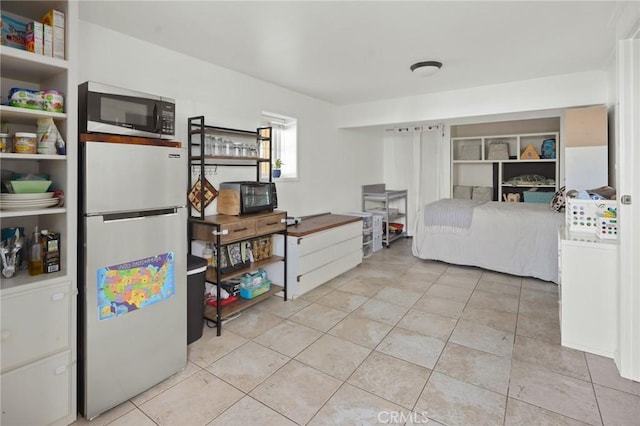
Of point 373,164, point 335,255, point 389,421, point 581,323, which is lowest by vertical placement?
point 389,421

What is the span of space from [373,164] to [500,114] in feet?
8.26

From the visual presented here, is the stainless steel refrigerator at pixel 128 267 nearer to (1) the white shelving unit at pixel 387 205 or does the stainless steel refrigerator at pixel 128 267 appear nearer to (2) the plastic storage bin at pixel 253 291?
(2) the plastic storage bin at pixel 253 291

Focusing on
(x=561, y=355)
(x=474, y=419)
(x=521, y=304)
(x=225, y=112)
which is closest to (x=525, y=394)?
(x=474, y=419)

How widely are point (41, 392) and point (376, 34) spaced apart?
3.02m

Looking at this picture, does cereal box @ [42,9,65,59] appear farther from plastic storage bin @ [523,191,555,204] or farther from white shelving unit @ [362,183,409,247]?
plastic storage bin @ [523,191,555,204]

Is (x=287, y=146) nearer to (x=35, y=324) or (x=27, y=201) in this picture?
(x=27, y=201)

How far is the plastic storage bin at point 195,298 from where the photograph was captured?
2.52 meters

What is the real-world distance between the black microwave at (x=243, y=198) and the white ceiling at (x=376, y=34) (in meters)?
1.17

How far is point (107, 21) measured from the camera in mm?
2371

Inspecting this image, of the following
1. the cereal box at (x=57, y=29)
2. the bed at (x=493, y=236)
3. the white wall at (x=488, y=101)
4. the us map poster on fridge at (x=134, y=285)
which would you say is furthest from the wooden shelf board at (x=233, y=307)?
the white wall at (x=488, y=101)

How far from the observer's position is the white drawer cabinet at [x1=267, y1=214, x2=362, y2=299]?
3.44 m

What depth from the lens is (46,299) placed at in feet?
5.31

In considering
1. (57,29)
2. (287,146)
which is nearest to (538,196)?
(287,146)

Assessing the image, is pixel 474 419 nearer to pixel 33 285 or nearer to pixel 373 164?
pixel 33 285
